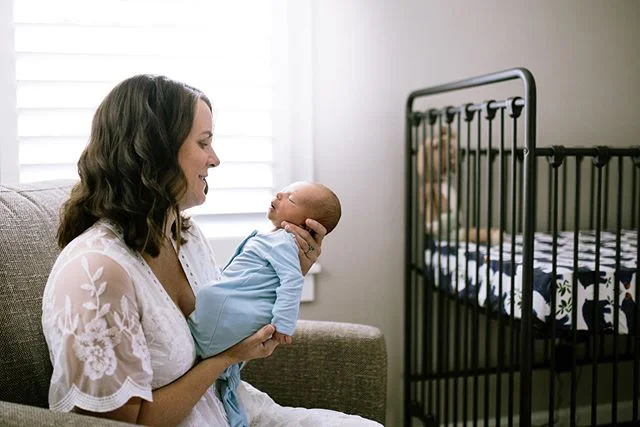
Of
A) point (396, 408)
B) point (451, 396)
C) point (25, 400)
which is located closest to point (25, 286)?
point (25, 400)

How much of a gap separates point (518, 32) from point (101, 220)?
6.21 feet

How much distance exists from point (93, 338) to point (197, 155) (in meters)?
0.38

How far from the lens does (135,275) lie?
42.2 inches

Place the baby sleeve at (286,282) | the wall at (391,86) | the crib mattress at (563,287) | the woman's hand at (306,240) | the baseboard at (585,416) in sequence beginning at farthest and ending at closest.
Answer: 1. the baseboard at (585,416)
2. the wall at (391,86)
3. the crib mattress at (563,287)
4. the woman's hand at (306,240)
5. the baby sleeve at (286,282)

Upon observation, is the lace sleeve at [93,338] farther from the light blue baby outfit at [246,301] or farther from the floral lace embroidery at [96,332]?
the light blue baby outfit at [246,301]

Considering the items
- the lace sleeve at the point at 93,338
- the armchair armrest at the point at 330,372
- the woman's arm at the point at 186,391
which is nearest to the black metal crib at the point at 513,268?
the armchair armrest at the point at 330,372

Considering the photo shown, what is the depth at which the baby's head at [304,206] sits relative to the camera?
139 cm

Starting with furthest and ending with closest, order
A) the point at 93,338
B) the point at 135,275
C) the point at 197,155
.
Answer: the point at 197,155 < the point at 135,275 < the point at 93,338

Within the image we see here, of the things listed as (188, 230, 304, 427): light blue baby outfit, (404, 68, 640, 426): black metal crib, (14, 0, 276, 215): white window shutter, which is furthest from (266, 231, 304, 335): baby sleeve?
(14, 0, 276, 215): white window shutter

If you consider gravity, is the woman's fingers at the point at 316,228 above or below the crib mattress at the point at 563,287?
above

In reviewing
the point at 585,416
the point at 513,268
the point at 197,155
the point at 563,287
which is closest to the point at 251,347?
the point at 197,155

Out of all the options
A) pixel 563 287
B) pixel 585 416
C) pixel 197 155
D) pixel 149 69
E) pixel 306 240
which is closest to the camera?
pixel 197 155

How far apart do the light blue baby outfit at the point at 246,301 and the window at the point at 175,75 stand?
2.93 ft

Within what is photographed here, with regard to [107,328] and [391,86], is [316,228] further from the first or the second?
[391,86]
